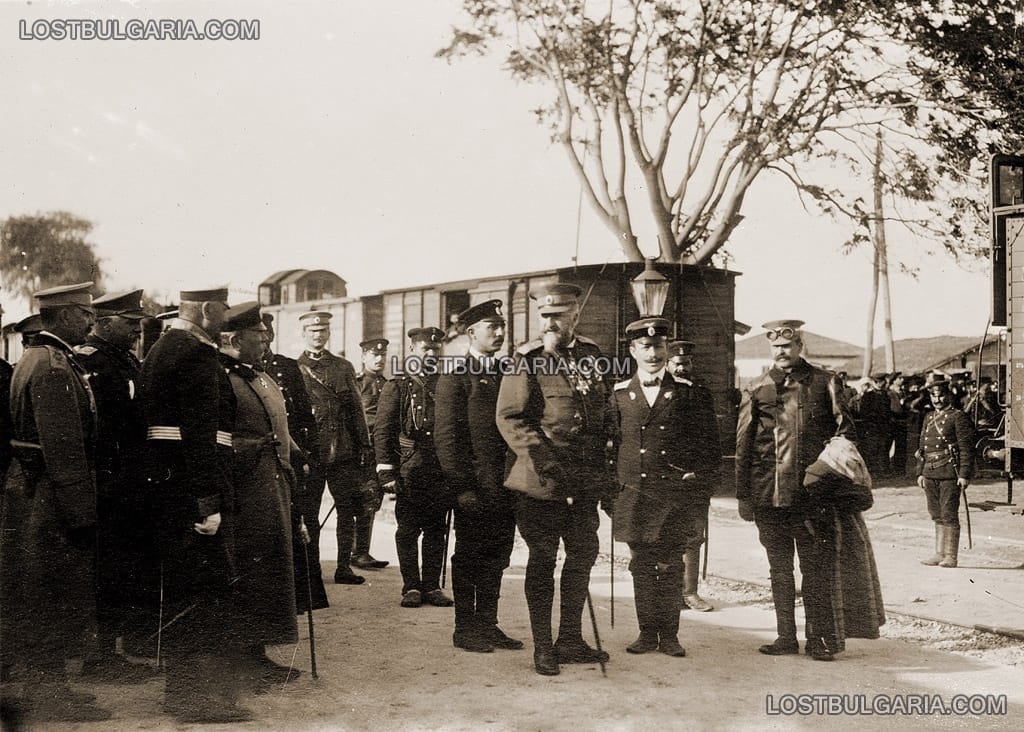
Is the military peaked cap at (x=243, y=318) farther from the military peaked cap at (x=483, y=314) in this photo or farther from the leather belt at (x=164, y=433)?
the military peaked cap at (x=483, y=314)

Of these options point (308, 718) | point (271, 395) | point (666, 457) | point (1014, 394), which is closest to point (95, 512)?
point (271, 395)

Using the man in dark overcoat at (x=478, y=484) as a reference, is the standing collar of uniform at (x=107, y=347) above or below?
above

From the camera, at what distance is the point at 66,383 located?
4.09 metres

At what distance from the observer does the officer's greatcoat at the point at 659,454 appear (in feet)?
16.5

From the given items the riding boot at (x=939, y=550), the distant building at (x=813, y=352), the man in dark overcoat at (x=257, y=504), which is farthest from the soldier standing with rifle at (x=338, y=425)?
the distant building at (x=813, y=352)

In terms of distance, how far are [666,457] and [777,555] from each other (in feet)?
2.74

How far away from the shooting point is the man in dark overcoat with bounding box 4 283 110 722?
4016 mm

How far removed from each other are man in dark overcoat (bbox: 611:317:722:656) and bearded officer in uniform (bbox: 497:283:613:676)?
0.80ft

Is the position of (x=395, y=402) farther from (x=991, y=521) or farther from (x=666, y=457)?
(x=991, y=521)

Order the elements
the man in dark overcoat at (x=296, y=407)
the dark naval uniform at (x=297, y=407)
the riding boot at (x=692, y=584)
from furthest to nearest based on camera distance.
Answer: the riding boot at (x=692, y=584) → the dark naval uniform at (x=297, y=407) → the man in dark overcoat at (x=296, y=407)

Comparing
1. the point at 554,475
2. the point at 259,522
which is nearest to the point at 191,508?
the point at 259,522

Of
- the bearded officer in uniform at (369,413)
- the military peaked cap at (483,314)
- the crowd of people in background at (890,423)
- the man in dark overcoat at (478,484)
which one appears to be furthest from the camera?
the crowd of people in background at (890,423)

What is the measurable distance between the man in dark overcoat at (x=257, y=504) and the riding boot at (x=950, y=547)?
5563 millimetres

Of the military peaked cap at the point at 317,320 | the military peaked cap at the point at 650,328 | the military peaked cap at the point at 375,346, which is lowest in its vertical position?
the military peaked cap at the point at 650,328
